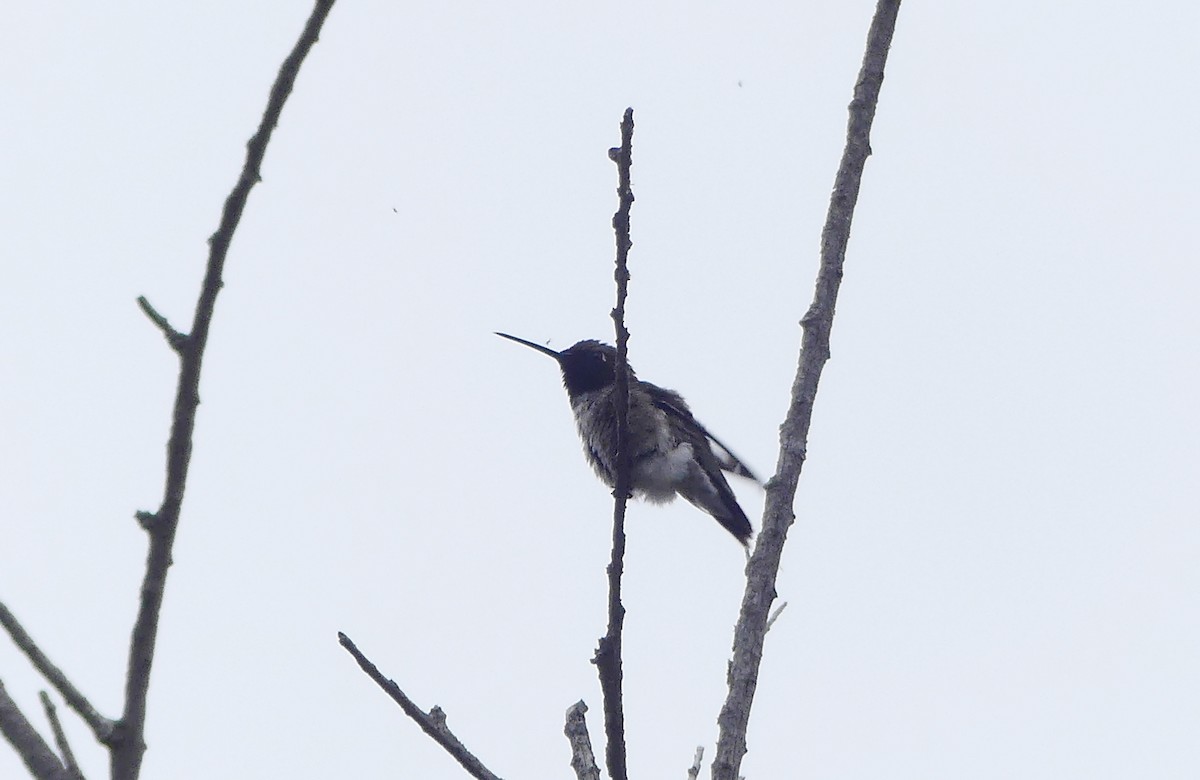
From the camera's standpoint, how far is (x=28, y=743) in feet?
5.65

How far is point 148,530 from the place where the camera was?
170cm

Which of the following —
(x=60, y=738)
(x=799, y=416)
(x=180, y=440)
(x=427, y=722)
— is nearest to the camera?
(x=180, y=440)

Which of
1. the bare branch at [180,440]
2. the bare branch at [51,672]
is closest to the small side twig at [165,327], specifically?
the bare branch at [180,440]

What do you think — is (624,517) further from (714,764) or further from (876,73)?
(876,73)

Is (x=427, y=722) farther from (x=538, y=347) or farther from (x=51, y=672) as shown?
(x=538, y=347)

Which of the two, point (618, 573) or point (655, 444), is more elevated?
point (655, 444)

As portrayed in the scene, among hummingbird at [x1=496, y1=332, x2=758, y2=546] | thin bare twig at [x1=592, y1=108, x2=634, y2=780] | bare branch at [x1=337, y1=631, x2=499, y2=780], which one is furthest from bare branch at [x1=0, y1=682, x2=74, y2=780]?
hummingbird at [x1=496, y1=332, x2=758, y2=546]

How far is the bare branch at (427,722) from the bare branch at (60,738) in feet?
3.14

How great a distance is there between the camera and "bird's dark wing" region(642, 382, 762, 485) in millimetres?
8516

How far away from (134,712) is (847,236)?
264cm

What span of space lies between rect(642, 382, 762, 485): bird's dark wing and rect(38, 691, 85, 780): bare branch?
6.49m

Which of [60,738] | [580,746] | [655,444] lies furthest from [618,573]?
[655,444]

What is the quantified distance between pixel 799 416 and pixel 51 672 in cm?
217

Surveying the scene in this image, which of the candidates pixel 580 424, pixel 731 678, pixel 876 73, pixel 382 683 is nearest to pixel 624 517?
pixel 731 678
